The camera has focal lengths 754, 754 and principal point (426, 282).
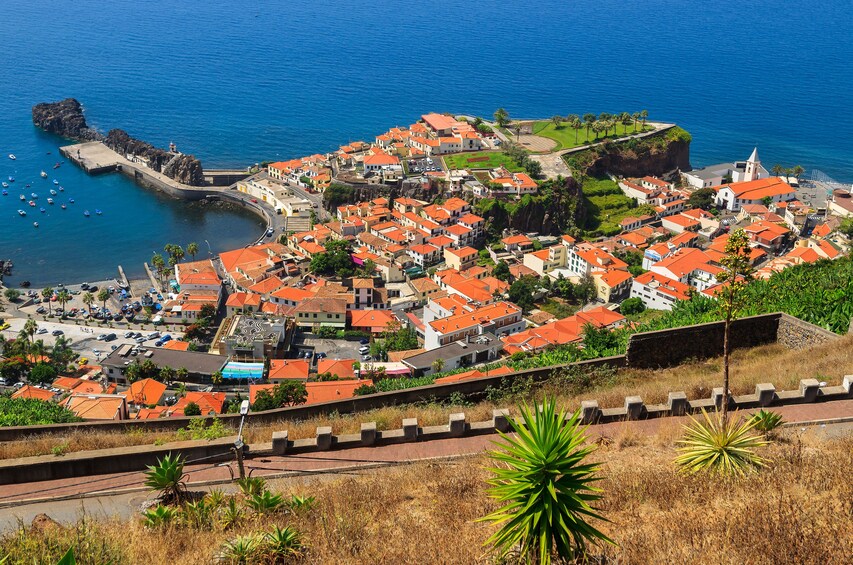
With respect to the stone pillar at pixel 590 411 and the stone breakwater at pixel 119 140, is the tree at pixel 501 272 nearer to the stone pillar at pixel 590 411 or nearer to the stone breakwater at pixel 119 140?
the stone breakwater at pixel 119 140

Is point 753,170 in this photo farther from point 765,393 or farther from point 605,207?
point 765,393

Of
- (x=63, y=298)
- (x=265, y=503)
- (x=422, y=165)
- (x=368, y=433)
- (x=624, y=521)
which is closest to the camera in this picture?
(x=624, y=521)

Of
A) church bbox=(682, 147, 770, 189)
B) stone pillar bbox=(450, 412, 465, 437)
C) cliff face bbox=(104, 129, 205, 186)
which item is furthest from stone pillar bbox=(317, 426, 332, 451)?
church bbox=(682, 147, 770, 189)

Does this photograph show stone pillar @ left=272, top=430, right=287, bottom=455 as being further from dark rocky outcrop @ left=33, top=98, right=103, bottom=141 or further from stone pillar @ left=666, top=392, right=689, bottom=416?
dark rocky outcrop @ left=33, top=98, right=103, bottom=141

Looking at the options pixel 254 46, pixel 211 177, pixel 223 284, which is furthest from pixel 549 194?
pixel 254 46

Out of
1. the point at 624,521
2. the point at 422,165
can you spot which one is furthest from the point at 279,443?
the point at 422,165
